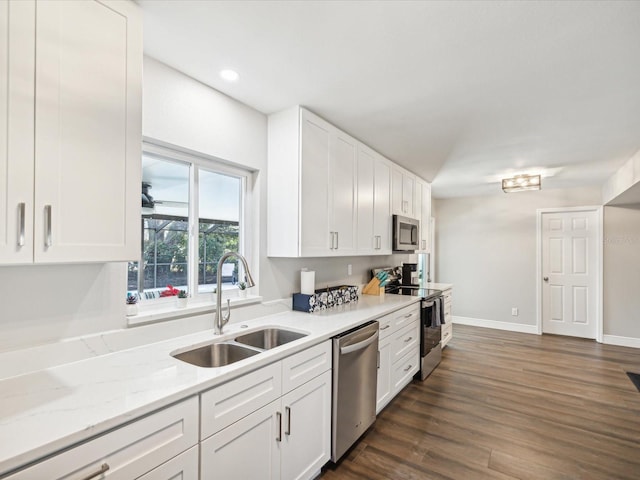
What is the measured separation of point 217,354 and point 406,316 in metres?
1.90

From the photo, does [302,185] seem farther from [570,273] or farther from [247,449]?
[570,273]

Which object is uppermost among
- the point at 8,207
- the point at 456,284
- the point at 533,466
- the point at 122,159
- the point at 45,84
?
the point at 45,84

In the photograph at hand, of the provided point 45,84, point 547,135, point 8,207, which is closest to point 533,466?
point 547,135

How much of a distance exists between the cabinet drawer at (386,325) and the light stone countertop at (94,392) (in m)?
0.97

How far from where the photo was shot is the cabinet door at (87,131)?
111 cm

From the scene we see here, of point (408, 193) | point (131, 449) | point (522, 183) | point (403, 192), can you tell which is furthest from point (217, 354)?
point (522, 183)

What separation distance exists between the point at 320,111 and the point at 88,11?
150cm

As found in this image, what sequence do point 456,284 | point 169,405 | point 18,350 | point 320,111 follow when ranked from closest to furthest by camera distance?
point 169,405 < point 18,350 < point 320,111 < point 456,284

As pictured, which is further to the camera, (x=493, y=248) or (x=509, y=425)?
(x=493, y=248)

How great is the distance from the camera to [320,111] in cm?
242

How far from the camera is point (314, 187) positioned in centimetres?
246

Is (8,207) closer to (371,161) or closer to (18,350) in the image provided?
(18,350)

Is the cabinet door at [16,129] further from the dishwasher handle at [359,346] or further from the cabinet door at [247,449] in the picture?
the dishwasher handle at [359,346]

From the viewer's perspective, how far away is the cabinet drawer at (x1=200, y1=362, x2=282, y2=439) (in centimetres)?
127
